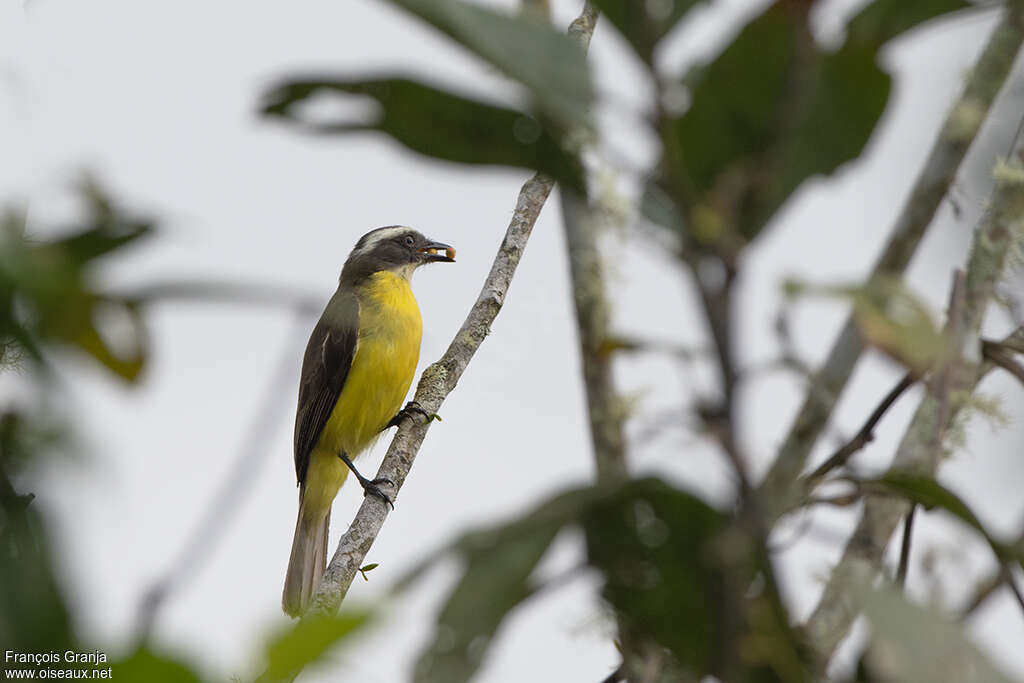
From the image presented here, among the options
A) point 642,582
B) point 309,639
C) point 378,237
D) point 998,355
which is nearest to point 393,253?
point 378,237

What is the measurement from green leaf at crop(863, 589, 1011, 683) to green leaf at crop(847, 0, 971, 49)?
0.55 meters

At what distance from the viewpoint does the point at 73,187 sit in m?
1.27

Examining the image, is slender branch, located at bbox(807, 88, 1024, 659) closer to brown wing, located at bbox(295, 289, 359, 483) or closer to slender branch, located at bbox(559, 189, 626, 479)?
slender branch, located at bbox(559, 189, 626, 479)

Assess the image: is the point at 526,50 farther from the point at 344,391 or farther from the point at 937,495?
the point at 344,391

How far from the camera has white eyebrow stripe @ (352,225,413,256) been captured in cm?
827

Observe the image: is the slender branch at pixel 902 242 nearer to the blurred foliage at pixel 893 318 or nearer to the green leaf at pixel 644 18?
the blurred foliage at pixel 893 318

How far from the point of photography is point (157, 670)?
0.75 meters

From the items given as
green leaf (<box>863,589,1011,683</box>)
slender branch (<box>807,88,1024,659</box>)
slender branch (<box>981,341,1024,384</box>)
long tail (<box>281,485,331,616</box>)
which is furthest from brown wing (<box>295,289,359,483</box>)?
green leaf (<box>863,589,1011,683</box>)

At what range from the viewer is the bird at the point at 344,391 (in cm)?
→ 716

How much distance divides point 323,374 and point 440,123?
6300 mm

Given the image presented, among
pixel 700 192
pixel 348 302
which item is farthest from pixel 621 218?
pixel 348 302

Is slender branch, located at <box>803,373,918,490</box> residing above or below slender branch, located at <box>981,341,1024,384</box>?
below

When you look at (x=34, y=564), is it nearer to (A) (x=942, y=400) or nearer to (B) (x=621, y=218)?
(B) (x=621, y=218)

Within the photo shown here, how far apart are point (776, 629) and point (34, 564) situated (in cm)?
70
